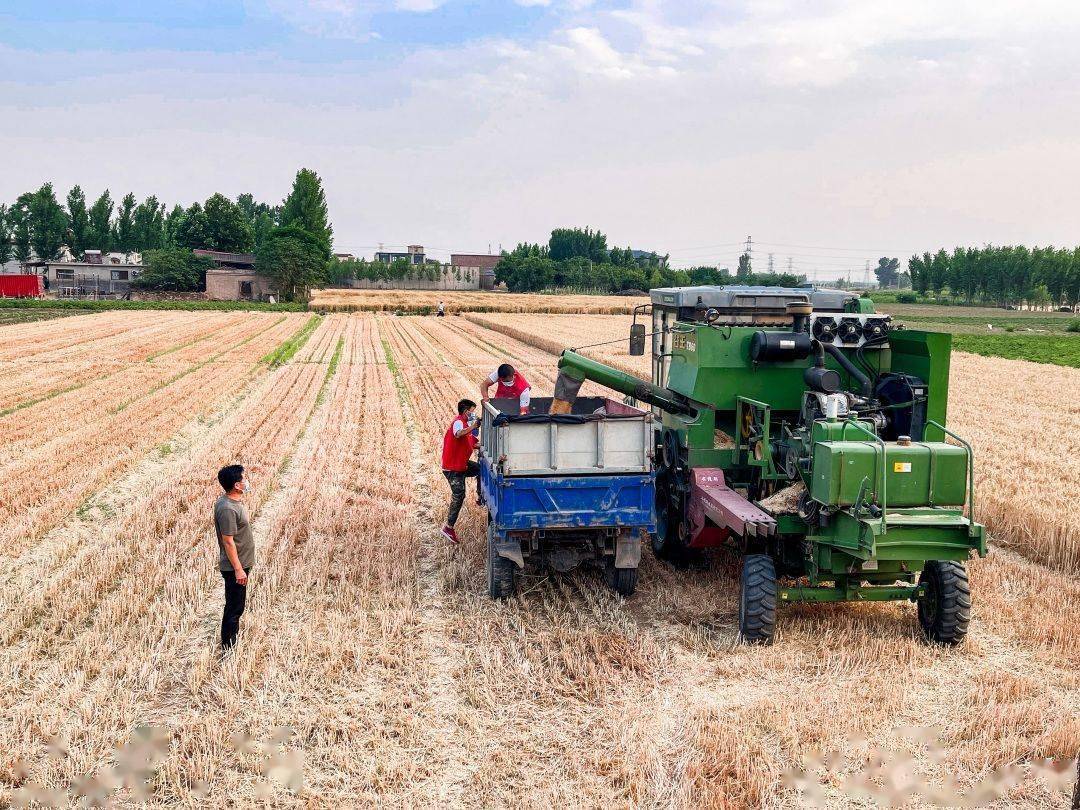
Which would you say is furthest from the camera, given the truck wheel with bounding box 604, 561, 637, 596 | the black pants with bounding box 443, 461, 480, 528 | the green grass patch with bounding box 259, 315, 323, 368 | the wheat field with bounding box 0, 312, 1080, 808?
the green grass patch with bounding box 259, 315, 323, 368

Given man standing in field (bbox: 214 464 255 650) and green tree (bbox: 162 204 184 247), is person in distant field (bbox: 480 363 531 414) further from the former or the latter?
green tree (bbox: 162 204 184 247)

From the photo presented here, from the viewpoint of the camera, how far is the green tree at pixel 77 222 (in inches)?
4759

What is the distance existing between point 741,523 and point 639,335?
3.40 m

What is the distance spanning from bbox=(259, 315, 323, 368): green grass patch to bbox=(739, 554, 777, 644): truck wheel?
2547cm

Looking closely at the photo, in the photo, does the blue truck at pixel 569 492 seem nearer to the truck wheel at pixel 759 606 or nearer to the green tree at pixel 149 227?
the truck wheel at pixel 759 606

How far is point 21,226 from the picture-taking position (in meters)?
117

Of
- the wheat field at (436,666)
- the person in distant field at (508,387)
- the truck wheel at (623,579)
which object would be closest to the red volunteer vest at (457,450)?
the person in distant field at (508,387)

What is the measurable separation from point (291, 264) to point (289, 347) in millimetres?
48016

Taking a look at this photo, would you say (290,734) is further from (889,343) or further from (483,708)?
(889,343)

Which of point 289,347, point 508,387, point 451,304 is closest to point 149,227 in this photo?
point 451,304

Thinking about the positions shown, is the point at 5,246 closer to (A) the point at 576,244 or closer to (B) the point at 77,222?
(B) the point at 77,222

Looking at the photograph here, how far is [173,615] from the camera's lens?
27.5 ft

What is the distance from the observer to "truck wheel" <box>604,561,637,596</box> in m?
9.23

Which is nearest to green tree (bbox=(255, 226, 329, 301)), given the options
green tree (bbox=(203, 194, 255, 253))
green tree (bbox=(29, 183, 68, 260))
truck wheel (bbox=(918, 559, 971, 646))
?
green tree (bbox=(203, 194, 255, 253))
